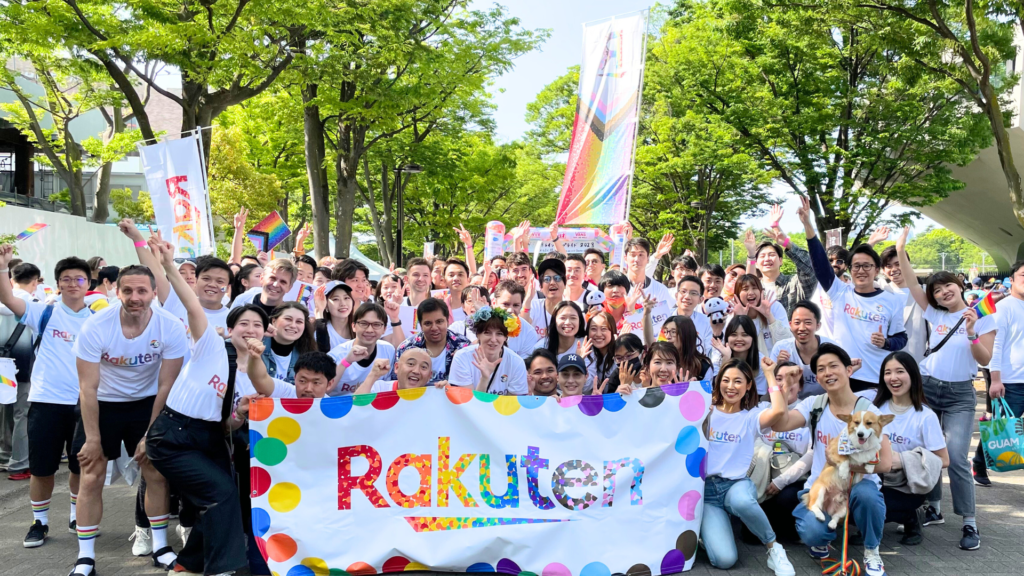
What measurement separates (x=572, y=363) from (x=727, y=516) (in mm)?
1393

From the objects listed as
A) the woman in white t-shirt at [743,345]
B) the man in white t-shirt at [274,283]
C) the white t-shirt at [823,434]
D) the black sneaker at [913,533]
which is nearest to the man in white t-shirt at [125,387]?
the man in white t-shirt at [274,283]

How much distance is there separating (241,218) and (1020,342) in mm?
8199

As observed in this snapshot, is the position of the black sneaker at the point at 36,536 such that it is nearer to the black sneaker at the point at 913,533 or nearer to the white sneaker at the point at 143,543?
the white sneaker at the point at 143,543

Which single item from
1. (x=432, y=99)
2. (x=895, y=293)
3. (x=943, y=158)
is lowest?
(x=895, y=293)

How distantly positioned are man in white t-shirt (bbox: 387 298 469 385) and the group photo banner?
0.76m

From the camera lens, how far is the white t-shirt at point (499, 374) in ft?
17.6

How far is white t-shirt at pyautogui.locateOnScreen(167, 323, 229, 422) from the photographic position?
14.9ft

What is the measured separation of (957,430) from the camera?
5.62m

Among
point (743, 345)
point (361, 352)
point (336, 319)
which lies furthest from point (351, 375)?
point (743, 345)

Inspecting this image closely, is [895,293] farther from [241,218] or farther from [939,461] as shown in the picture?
[241,218]

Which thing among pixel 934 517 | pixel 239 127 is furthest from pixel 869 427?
pixel 239 127

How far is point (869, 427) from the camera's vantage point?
448cm

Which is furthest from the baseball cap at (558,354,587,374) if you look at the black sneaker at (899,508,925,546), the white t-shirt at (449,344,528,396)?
the black sneaker at (899,508,925,546)

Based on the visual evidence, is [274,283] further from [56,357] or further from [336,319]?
[56,357]
